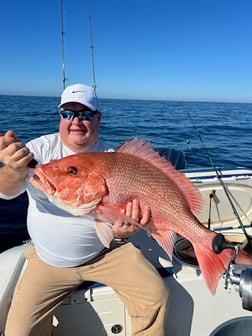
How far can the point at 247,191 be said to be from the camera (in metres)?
3.78

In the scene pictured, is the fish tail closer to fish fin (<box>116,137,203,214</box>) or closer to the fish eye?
fish fin (<box>116,137,203,214</box>)

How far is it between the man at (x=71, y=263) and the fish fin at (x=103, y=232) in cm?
10

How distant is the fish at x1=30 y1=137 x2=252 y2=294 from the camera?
1.61m

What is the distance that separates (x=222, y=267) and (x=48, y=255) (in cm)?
119

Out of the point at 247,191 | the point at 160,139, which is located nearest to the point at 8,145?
the point at 247,191

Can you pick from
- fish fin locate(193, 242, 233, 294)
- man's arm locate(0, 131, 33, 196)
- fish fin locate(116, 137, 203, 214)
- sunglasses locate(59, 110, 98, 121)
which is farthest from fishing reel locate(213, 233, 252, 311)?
sunglasses locate(59, 110, 98, 121)

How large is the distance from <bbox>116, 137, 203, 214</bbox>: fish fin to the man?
1.34 feet

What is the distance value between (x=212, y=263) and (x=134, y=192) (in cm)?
58

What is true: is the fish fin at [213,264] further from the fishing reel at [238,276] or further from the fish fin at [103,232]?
the fish fin at [103,232]

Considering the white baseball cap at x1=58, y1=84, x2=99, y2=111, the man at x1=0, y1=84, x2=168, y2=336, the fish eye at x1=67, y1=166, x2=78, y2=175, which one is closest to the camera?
the fish eye at x1=67, y1=166, x2=78, y2=175

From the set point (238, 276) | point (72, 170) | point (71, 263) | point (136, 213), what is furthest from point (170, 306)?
point (72, 170)

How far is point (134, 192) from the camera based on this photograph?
1.71 meters

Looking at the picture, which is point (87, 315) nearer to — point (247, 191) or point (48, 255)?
point (48, 255)

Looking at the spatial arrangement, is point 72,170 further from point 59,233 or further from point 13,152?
point 59,233
